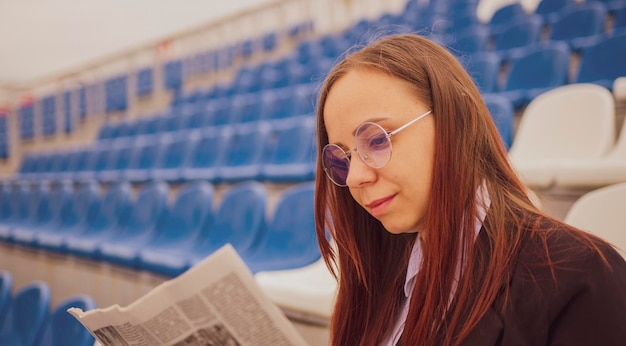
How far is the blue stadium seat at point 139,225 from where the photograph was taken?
1.97m

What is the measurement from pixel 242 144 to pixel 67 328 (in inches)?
68.3

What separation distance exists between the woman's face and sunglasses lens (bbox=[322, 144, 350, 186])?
16 mm

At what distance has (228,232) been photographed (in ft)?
5.78

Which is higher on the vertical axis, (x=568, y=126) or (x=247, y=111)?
(x=247, y=111)

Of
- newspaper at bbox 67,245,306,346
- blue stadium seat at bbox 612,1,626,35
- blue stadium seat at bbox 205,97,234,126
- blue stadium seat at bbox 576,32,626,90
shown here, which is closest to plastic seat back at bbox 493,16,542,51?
blue stadium seat at bbox 612,1,626,35

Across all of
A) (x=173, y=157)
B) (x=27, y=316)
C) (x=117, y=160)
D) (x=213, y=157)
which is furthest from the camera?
(x=117, y=160)

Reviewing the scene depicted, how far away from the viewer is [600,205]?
71 centimetres

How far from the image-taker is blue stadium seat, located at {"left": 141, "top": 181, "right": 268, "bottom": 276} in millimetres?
1654

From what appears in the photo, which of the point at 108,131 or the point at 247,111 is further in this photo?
the point at 108,131

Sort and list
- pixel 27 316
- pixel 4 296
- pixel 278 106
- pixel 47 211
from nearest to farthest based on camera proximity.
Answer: pixel 27 316, pixel 4 296, pixel 47 211, pixel 278 106

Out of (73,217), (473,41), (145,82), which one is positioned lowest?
(73,217)

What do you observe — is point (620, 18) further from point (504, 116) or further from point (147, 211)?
point (147, 211)

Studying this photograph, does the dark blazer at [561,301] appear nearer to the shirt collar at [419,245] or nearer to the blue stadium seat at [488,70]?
the shirt collar at [419,245]

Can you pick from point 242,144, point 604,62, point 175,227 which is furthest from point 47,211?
point 604,62
